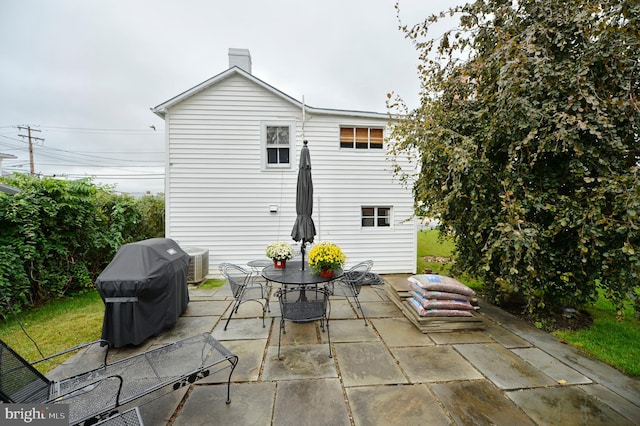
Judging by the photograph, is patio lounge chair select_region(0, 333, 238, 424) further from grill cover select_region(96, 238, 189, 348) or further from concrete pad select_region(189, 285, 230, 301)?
concrete pad select_region(189, 285, 230, 301)

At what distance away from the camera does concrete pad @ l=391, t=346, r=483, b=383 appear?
8.79 ft

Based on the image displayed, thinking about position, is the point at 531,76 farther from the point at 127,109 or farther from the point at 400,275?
the point at 127,109

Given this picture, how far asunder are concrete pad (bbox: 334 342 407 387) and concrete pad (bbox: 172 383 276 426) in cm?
83

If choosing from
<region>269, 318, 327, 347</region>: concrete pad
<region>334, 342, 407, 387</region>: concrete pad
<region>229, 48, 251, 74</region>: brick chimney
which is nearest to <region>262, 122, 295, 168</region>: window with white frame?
<region>229, 48, 251, 74</region>: brick chimney

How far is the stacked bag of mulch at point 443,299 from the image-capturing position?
379 cm

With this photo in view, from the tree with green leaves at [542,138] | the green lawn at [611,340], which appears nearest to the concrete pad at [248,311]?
the tree with green leaves at [542,138]

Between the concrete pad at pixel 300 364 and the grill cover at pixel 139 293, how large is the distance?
5.52 ft

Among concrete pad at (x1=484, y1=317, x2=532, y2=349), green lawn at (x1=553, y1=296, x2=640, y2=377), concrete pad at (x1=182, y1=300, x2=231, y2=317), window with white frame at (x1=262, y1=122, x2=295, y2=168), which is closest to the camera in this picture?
green lawn at (x1=553, y1=296, x2=640, y2=377)

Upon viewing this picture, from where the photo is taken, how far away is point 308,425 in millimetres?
2031

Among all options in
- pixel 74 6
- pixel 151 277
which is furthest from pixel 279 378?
pixel 74 6

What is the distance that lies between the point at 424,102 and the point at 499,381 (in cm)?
418

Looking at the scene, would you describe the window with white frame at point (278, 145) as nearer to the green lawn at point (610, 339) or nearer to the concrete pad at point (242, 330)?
the concrete pad at point (242, 330)

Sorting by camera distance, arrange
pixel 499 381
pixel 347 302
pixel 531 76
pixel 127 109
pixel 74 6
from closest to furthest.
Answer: pixel 499 381
pixel 531 76
pixel 347 302
pixel 74 6
pixel 127 109

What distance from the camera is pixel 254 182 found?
6.94 metres
